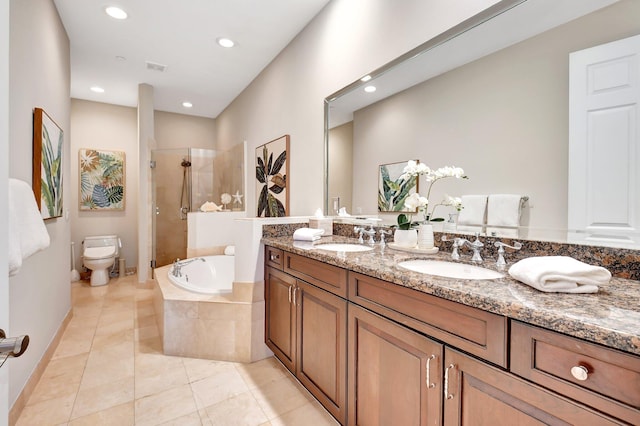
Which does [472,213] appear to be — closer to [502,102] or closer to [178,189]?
[502,102]

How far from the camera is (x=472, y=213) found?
1450mm

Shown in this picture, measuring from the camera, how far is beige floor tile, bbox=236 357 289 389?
→ 194 centimetres

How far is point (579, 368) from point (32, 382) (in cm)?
266

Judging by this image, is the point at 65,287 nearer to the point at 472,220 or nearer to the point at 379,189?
the point at 379,189

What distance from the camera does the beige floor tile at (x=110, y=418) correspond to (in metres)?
1.55

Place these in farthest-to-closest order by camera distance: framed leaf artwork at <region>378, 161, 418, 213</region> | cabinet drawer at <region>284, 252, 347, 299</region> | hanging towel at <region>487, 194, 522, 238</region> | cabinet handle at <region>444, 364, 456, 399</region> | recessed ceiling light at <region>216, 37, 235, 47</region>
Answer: recessed ceiling light at <region>216, 37, 235, 47</region>, framed leaf artwork at <region>378, 161, 418, 213</region>, cabinet drawer at <region>284, 252, 347, 299</region>, hanging towel at <region>487, 194, 522, 238</region>, cabinet handle at <region>444, 364, 456, 399</region>

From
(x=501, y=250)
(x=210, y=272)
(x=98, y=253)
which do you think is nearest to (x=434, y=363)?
(x=501, y=250)

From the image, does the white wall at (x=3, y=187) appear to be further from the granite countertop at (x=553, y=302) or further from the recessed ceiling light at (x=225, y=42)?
the recessed ceiling light at (x=225, y=42)

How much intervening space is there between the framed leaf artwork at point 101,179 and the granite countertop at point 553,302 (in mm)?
4812

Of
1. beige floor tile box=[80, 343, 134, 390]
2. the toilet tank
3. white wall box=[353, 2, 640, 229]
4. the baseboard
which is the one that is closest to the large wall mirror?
white wall box=[353, 2, 640, 229]

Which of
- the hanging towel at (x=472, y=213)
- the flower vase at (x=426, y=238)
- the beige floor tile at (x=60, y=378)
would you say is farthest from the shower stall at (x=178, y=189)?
the hanging towel at (x=472, y=213)

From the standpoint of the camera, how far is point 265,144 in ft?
11.2

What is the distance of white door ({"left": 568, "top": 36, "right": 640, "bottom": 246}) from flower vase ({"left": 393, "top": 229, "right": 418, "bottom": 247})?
66 cm

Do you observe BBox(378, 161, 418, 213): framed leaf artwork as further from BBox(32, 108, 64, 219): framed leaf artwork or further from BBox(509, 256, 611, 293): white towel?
BBox(32, 108, 64, 219): framed leaf artwork
